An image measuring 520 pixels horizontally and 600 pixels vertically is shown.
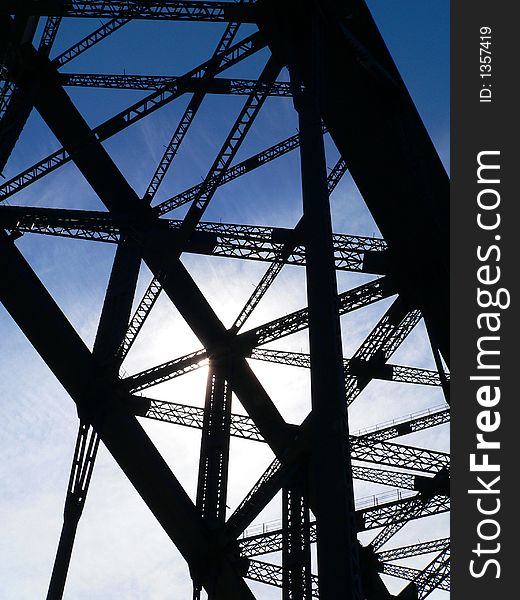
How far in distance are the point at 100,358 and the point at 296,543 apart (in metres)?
5.24

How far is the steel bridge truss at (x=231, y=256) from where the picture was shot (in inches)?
558

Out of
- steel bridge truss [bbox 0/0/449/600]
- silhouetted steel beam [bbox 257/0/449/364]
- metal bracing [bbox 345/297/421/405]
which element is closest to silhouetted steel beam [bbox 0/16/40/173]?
steel bridge truss [bbox 0/0/449/600]

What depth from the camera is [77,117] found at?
55.6 ft

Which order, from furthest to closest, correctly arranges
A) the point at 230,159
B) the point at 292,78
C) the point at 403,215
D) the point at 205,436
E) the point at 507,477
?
the point at 403,215, the point at 205,436, the point at 230,159, the point at 292,78, the point at 507,477

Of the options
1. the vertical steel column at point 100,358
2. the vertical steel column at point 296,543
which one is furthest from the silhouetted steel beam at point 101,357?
the vertical steel column at point 296,543

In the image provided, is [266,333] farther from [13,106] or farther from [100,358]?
[13,106]

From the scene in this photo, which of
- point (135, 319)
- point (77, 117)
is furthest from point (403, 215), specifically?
point (77, 117)

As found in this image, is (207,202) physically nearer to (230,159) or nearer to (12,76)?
(230,159)

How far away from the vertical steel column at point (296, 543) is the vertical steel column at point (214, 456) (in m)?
1.26

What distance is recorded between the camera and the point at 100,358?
15711 millimetres

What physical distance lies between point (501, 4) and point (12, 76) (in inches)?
391

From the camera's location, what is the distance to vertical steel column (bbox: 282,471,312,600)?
13359 millimetres

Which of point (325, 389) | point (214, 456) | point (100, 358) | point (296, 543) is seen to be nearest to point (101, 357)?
point (100, 358)

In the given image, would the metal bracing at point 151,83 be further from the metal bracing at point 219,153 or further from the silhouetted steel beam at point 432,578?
the silhouetted steel beam at point 432,578
